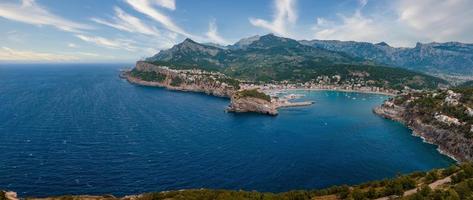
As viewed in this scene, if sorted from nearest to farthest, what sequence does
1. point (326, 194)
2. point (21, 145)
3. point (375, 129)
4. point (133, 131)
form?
point (326, 194) < point (21, 145) < point (133, 131) < point (375, 129)

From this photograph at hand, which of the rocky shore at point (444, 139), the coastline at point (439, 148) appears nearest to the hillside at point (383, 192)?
the coastline at point (439, 148)

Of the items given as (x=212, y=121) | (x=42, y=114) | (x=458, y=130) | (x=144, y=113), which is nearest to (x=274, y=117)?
(x=212, y=121)

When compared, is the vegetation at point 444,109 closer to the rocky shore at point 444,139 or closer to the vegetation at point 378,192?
the rocky shore at point 444,139

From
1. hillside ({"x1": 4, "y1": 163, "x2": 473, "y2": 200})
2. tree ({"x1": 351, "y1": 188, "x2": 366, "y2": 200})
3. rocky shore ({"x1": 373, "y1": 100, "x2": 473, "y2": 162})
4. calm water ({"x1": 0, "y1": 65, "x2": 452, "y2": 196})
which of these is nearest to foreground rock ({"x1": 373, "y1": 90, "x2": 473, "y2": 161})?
rocky shore ({"x1": 373, "y1": 100, "x2": 473, "y2": 162})

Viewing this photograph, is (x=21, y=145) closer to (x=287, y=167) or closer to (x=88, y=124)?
(x=88, y=124)

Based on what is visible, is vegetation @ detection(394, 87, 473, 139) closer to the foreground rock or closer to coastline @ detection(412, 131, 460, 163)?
the foreground rock
